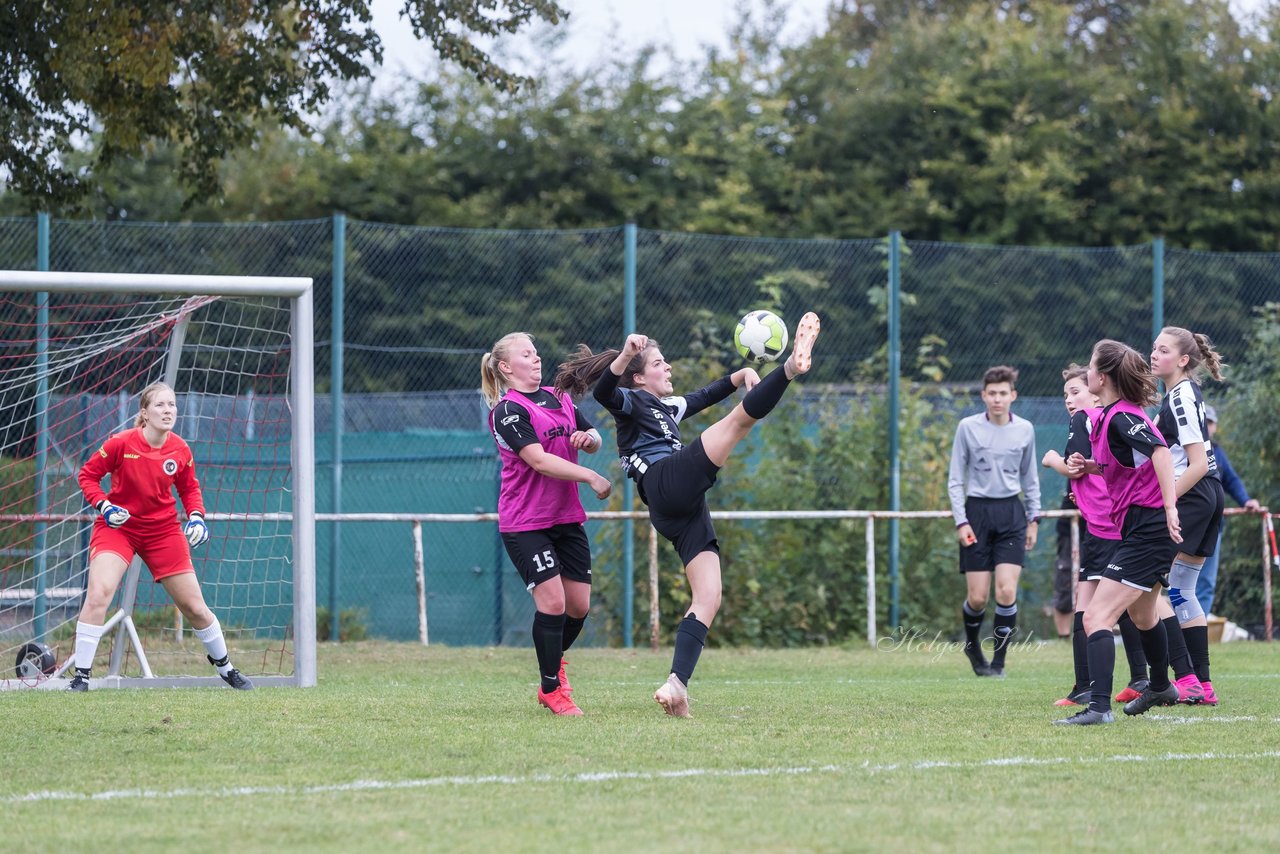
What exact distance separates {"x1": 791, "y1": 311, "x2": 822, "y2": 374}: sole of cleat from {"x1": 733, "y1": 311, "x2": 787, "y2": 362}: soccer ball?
897 mm

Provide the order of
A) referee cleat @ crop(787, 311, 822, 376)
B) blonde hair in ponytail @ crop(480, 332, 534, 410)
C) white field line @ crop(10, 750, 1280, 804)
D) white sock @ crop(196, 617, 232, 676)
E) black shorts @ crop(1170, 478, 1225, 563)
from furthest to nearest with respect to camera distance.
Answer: white sock @ crop(196, 617, 232, 676), black shorts @ crop(1170, 478, 1225, 563), blonde hair in ponytail @ crop(480, 332, 534, 410), referee cleat @ crop(787, 311, 822, 376), white field line @ crop(10, 750, 1280, 804)

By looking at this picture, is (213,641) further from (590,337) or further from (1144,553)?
(590,337)

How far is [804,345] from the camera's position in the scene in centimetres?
653

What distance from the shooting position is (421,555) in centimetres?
1237

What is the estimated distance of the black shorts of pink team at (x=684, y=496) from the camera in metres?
6.71

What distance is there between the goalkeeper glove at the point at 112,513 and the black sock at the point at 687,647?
10.5 ft

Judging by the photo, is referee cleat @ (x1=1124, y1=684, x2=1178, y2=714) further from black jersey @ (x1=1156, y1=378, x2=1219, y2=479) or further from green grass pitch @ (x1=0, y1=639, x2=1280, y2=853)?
black jersey @ (x1=1156, y1=378, x2=1219, y2=479)

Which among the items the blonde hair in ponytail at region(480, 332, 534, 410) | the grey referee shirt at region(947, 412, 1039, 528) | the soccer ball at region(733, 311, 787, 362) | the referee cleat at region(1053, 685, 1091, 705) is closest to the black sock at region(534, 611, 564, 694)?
the blonde hair in ponytail at region(480, 332, 534, 410)

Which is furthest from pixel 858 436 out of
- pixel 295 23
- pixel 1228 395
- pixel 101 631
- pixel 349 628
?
pixel 101 631

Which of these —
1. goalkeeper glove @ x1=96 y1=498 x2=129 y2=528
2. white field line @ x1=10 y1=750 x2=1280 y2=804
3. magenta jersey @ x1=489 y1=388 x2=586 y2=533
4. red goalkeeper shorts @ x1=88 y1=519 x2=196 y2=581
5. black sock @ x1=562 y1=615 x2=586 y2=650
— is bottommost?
white field line @ x1=10 y1=750 x2=1280 y2=804

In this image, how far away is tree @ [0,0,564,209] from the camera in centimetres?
1050

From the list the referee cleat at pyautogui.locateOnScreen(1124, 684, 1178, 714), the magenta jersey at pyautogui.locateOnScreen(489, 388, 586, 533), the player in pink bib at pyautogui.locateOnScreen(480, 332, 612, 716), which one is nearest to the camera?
the referee cleat at pyautogui.locateOnScreen(1124, 684, 1178, 714)

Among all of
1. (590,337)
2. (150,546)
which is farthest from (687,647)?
(590,337)

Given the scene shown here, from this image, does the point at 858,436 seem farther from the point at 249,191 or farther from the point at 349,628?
the point at 249,191
